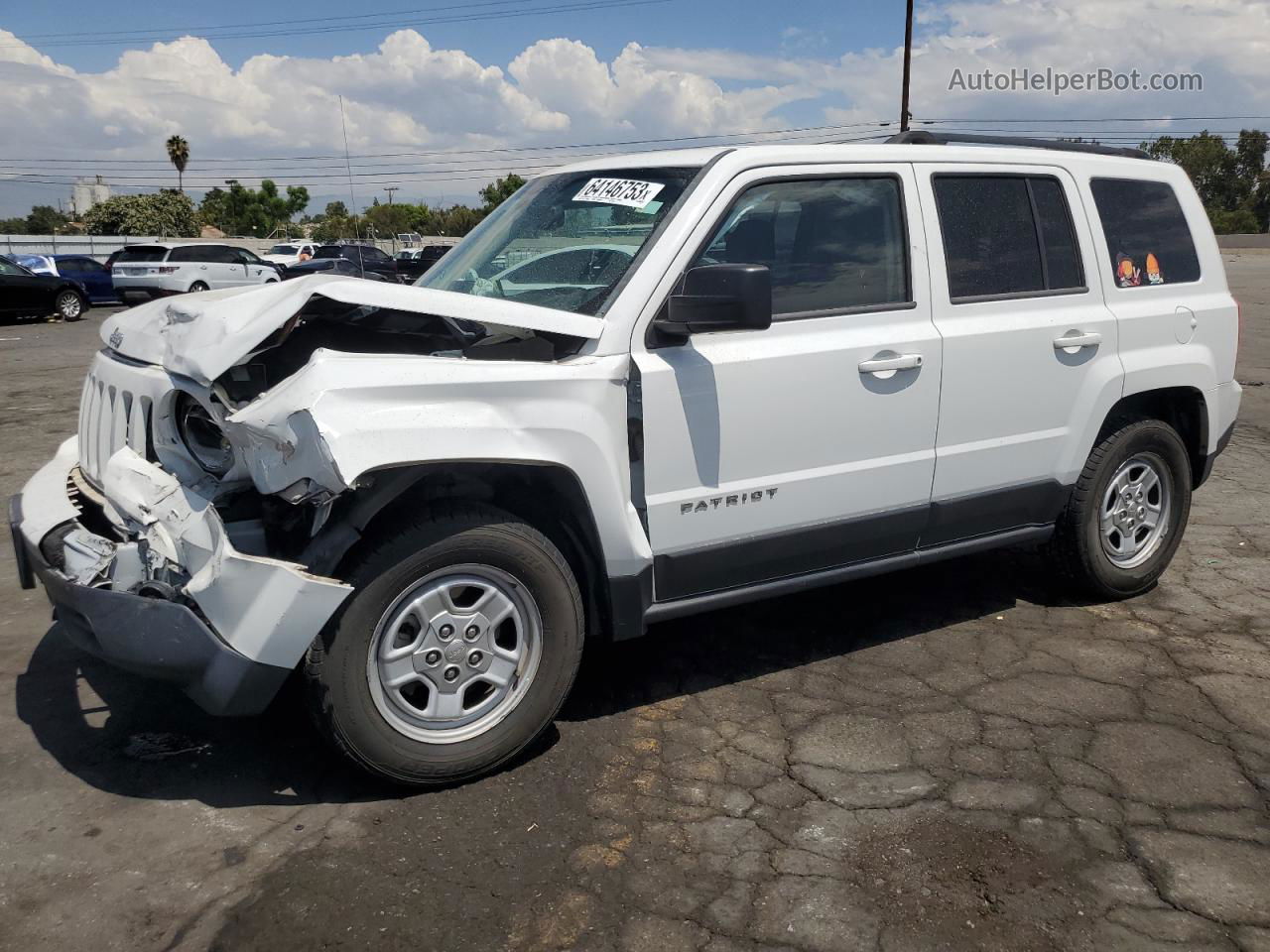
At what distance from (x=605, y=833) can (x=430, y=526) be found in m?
1.05

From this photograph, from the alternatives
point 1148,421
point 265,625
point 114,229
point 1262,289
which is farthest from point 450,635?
point 114,229

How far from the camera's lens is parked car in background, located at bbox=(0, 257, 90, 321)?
20609 mm

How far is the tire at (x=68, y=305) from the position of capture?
70.9ft

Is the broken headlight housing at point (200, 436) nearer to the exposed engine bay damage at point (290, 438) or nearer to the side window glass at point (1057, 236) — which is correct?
the exposed engine bay damage at point (290, 438)

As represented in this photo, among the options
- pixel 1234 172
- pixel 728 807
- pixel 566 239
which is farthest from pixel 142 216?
pixel 1234 172

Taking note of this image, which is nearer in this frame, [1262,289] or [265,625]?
[265,625]

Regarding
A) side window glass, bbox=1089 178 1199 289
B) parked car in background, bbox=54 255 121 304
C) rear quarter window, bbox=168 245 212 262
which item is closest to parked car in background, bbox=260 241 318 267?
rear quarter window, bbox=168 245 212 262

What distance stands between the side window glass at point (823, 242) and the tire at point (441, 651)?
4.12ft

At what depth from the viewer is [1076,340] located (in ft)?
14.5

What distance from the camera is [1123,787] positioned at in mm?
3406

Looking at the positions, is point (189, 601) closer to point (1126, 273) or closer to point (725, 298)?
point (725, 298)

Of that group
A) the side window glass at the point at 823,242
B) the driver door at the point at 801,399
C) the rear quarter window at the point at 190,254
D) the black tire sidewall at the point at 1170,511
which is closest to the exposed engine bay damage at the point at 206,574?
the driver door at the point at 801,399

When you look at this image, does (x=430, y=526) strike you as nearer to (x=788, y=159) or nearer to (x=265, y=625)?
(x=265, y=625)

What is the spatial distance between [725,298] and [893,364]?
92cm
